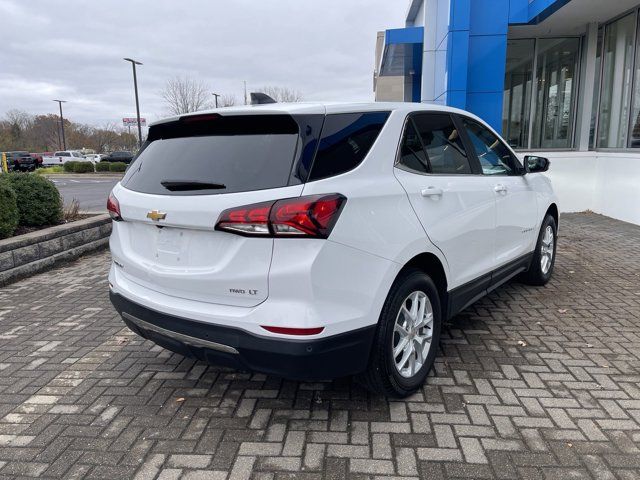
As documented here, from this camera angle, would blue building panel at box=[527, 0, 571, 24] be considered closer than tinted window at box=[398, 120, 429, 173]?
No

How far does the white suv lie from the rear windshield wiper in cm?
1

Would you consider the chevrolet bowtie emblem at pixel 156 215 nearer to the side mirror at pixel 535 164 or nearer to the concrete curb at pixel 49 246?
the side mirror at pixel 535 164

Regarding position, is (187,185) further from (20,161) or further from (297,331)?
(20,161)

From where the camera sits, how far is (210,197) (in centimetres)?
254

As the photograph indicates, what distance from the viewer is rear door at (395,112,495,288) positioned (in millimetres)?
3080

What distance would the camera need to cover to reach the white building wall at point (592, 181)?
10.1 meters

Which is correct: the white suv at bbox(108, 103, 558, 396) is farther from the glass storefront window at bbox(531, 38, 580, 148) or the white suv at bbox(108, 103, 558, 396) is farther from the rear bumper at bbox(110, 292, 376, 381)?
the glass storefront window at bbox(531, 38, 580, 148)

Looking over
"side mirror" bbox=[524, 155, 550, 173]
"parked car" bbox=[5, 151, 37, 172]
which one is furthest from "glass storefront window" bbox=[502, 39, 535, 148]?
"parked car" bbox=[5, 151, 37, 172]

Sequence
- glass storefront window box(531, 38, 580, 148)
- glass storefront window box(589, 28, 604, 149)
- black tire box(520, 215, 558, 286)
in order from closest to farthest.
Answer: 1. black tire box(520, 215, 558, 286)
2. glass storefront window box(589, 28, 604, 149)
3. glass storefront window box(531, 38, 580, 148)

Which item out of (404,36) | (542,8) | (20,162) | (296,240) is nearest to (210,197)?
(296,240)

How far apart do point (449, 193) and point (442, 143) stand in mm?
417

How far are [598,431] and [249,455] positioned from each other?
190 centimetres

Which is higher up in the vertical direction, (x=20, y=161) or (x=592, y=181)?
(x=20, y=161)

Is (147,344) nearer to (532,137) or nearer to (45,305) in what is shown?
(45,305)
